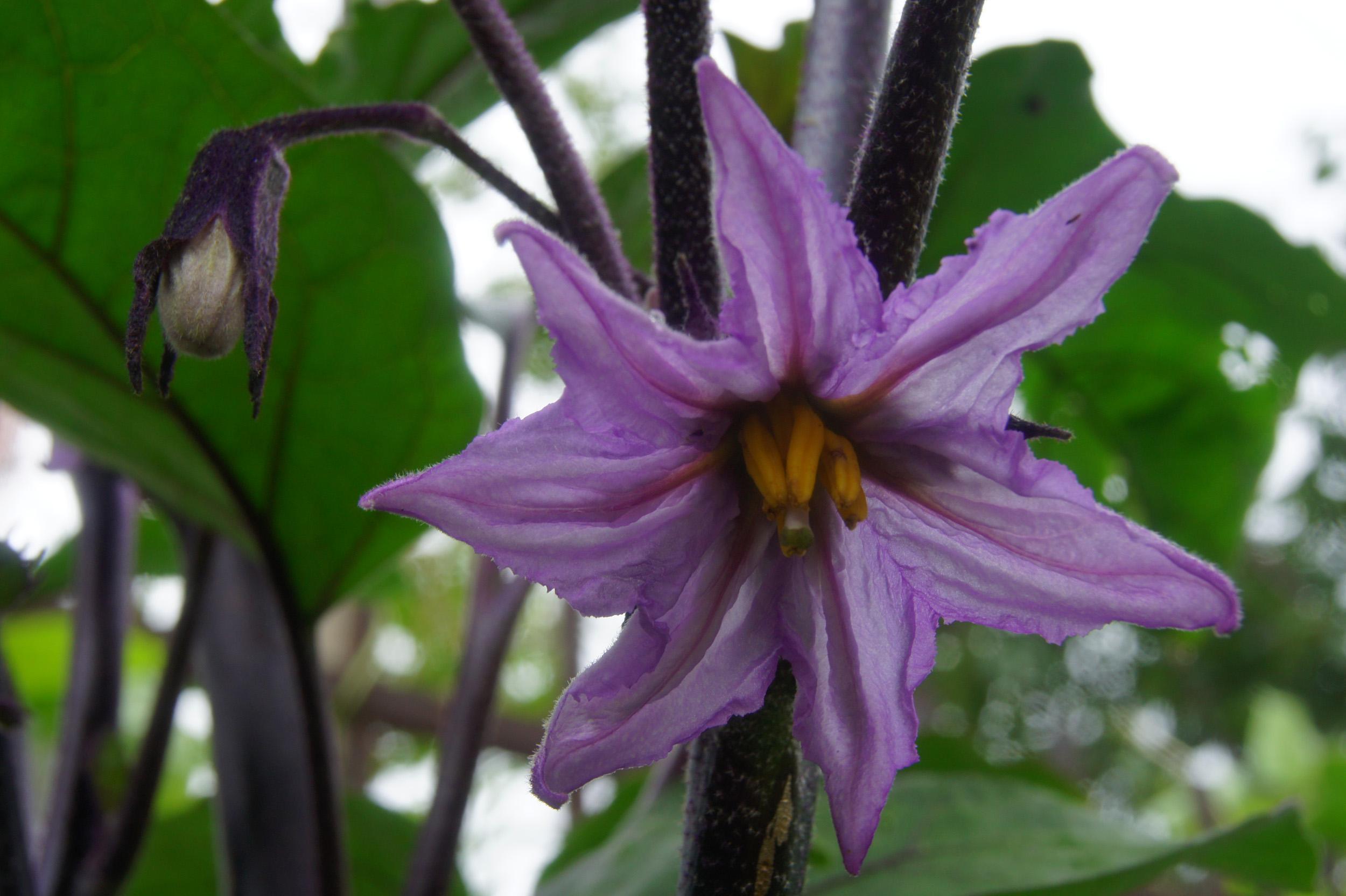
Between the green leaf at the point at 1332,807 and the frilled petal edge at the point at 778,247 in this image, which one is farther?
the green leaf at the point at 1332,807

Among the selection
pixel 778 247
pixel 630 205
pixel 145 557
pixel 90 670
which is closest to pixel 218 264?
pixel 778 247

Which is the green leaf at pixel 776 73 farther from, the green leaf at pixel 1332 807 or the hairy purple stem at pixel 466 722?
the green leaf at pixel 1332 807

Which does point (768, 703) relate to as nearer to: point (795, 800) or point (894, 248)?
point (795, 800)

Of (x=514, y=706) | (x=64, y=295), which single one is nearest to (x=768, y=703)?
(x=64, y=295)

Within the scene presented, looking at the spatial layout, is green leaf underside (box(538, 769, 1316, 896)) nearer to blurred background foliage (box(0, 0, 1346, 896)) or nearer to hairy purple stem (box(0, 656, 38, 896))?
blurred background foliage (box(0, 0, 1346, 896))

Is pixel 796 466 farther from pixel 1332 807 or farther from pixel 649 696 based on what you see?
pixel 1332 807

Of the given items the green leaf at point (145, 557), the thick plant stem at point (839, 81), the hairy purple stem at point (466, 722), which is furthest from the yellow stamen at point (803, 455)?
the green leaf at point (145, 557)
